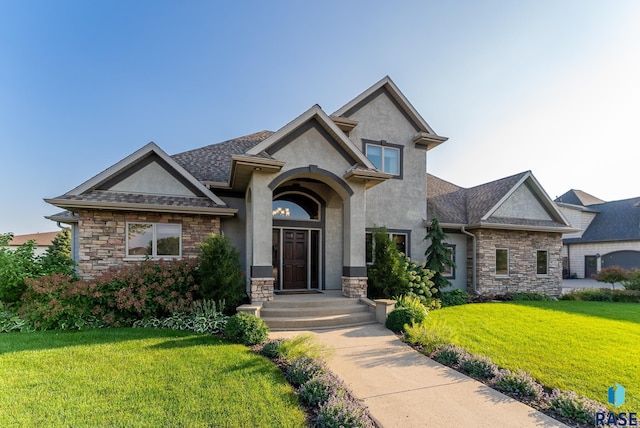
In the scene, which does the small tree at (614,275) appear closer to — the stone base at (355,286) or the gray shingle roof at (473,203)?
the gray shingle roof at (473,203)

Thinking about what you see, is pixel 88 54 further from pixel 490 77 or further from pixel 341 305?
pixel 490 77

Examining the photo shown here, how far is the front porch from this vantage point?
7922 millimetres

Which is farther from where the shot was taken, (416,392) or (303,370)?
(303,370)

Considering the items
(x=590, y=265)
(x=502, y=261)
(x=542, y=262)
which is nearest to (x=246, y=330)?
(x=502, y=261)

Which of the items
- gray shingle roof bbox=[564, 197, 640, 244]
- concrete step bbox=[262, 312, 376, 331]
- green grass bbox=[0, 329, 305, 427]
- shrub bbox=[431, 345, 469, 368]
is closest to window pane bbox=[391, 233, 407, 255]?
concrete step bbox=[262, 312, 376, 331]

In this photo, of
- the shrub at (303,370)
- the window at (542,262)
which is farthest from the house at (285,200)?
the shrub at (303,370)

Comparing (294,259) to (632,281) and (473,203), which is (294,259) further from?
(632,281)

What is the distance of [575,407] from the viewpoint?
402 centimetres

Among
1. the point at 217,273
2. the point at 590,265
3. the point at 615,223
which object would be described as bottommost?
the point at 590,265

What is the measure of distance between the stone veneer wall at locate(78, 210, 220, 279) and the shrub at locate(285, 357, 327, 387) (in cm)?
669

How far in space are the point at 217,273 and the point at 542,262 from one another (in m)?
15.2

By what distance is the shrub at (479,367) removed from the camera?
5207 millimetres

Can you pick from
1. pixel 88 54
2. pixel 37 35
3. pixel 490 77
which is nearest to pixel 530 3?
pixel 490 77

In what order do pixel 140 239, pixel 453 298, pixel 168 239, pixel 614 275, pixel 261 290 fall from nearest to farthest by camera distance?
pixel 261 290 < pixel 140 239 < pixel 168 239 < pixel 453 298 < pixel 614 275
